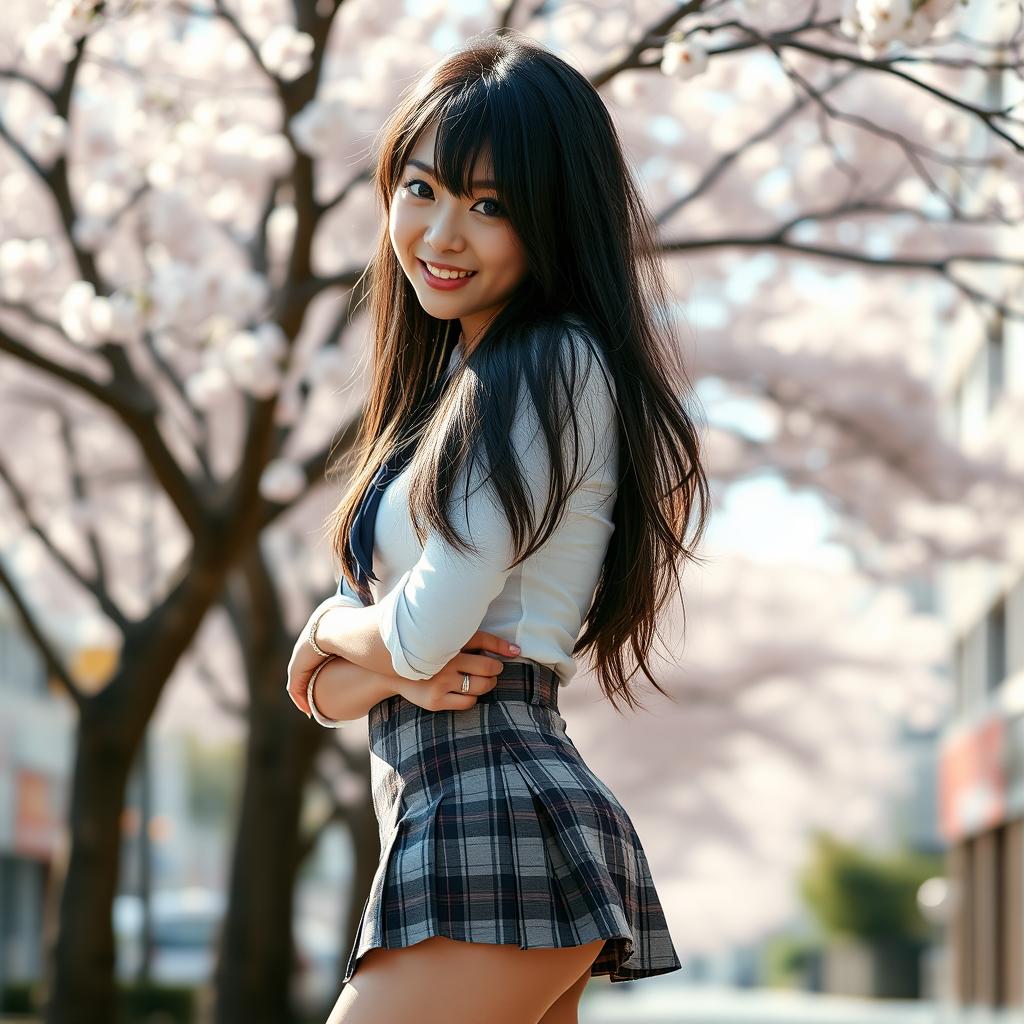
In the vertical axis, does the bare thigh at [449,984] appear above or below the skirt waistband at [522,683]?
below

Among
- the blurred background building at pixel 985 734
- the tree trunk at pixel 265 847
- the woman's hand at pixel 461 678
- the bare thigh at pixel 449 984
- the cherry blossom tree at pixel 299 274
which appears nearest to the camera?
the bare thigh at pixel 449 984

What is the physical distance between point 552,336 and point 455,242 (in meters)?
0.20

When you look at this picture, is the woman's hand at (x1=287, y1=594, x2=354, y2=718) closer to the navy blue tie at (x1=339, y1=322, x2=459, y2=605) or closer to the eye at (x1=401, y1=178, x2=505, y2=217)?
the navy blue tie at (x1=339, y1=322, x2=459, y2=605)

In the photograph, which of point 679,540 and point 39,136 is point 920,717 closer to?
point 39,136

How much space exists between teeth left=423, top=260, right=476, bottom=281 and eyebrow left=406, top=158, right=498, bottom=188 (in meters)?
0.12

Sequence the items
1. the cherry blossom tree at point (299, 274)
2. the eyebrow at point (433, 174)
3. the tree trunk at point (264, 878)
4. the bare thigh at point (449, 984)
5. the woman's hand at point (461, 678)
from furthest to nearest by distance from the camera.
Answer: the tree trunk at point (264, 878)
the cherry blossom tree at point (299, 274)
the eyebrow at point (433, 174)
the woman's hand at point (461, 678)
the bare thigh at point (449, 984)

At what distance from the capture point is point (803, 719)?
913 inches

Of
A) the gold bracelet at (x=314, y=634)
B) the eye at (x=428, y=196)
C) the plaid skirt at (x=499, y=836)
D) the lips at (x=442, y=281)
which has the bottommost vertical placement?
the plaid skirt at (x=499, y=836)

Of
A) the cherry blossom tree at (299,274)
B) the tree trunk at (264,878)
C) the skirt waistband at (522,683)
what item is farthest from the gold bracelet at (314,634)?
the tree trunk at (264,878)

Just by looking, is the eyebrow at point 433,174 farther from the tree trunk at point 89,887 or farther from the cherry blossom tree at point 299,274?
the tree trunk at point 89,887

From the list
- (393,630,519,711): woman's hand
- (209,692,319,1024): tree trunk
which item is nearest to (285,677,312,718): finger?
(393,630,519,711): woman's hand

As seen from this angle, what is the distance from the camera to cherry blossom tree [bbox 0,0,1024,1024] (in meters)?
6.77

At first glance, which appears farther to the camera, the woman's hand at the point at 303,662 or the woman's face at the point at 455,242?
the woman's hand at the point at 303,662

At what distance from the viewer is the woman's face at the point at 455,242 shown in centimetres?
226
